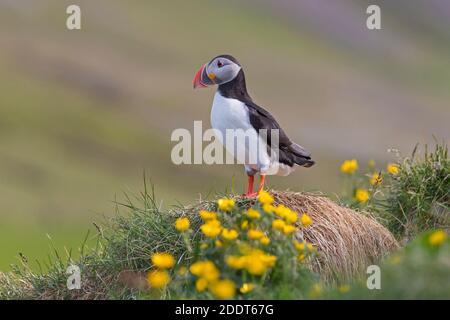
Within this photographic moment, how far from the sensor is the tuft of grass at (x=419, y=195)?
27.6 feet

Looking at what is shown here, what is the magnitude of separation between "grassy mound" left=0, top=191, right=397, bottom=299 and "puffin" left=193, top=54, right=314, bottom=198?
344 mm

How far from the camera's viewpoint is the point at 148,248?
7.21 meters

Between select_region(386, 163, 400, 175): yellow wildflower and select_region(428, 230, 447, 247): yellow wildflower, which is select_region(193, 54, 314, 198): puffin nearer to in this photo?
select_region(386, 163, 400, 175): yellow wildflower

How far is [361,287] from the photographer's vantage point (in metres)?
→ 5.23

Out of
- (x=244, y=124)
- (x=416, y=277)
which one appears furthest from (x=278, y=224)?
(x=244, y=124)

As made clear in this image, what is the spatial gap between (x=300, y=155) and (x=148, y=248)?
1.80m

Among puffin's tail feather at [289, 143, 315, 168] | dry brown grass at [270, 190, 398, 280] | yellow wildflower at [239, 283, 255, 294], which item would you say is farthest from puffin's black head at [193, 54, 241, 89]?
yellow wildflower at [239, 283, 255, 294]

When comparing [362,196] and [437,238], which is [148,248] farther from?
[437,238]

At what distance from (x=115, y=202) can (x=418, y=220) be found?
3.16m
